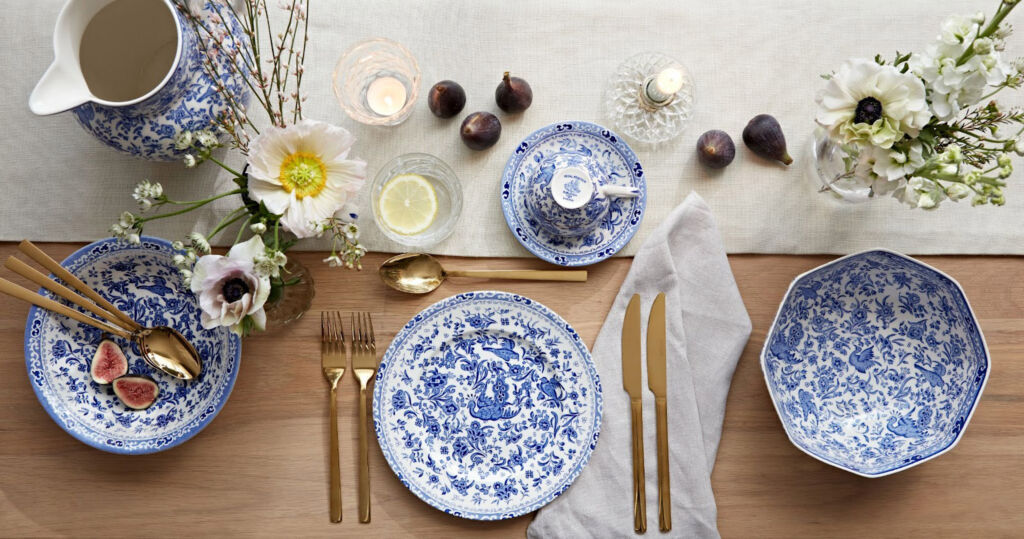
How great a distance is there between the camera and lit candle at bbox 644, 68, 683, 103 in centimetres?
106

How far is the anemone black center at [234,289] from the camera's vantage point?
843mm

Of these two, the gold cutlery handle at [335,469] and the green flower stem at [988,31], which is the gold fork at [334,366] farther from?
the green flower stem at [988,31]

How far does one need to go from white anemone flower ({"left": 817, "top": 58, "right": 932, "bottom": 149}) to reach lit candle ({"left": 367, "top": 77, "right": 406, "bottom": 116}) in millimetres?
664

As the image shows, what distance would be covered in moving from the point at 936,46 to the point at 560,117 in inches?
22.0

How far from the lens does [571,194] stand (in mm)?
1013

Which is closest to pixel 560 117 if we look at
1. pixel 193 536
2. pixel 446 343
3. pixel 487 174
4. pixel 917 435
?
pixel 487 174

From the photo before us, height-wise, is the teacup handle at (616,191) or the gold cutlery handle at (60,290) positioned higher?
the teacup handle at (616,191)

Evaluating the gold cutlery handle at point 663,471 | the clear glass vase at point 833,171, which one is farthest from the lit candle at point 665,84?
the gold cutlery handle at point 663,471

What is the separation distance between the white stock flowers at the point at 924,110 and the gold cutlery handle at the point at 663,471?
477mm

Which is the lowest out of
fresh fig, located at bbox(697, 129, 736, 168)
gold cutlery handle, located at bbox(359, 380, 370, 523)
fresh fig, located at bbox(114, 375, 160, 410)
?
gold cutlery handle, located at bbox(359, 380, 370, 523)

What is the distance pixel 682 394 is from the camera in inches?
42.6

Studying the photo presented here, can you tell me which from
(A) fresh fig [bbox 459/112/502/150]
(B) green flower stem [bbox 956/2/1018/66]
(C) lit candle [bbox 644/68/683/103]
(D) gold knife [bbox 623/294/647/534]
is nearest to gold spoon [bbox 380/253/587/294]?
(D) gold knife [bbox 623/294/647/534]

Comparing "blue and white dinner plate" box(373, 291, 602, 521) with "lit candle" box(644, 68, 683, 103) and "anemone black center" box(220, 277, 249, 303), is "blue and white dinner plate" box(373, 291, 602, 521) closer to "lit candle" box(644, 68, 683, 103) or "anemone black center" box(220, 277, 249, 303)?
"anemone black center" box(220, 277, 249, 303)

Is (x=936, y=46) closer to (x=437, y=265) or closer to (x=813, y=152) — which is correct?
(x=813, y=152)
